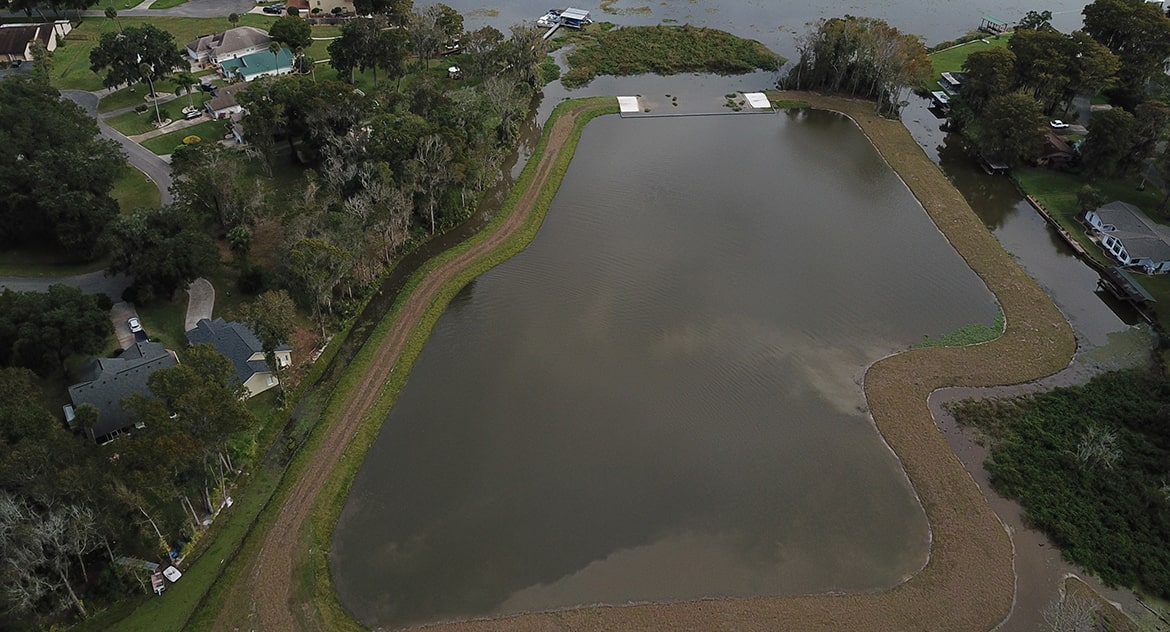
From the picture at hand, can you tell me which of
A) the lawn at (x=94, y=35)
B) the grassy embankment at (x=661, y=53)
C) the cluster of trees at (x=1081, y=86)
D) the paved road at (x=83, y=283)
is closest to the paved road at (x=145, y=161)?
the lawn at (x=94, y=35)

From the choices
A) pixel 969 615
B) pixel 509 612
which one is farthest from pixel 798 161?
pixel 509 612

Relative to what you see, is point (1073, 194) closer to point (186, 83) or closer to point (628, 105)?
point (628, 105)

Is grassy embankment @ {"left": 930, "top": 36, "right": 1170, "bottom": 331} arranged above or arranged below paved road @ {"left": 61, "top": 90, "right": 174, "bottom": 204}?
below

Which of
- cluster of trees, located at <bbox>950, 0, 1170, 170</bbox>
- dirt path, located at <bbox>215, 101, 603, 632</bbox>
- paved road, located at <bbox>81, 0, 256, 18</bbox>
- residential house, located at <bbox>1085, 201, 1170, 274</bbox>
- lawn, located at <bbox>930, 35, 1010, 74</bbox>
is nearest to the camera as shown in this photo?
dirt path, located at <bbox>215, 101, 603, 632</bbox>

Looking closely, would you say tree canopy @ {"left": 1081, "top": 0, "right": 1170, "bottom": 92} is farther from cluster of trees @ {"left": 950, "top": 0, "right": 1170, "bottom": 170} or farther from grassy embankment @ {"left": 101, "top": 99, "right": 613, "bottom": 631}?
grassy embankment @ {"left": 101, "top": 99, "right": 613, "bottom": 631}

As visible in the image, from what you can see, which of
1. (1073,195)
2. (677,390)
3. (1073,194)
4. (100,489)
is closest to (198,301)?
(100,489)

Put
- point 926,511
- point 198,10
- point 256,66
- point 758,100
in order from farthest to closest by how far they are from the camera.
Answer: point 198,10 < point 256,66 < point 758,100 < point 926,511

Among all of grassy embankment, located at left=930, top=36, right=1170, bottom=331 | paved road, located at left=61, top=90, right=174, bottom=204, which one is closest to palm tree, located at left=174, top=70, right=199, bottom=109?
paved road, located at left=61, top=90, right=174, bottom=204
